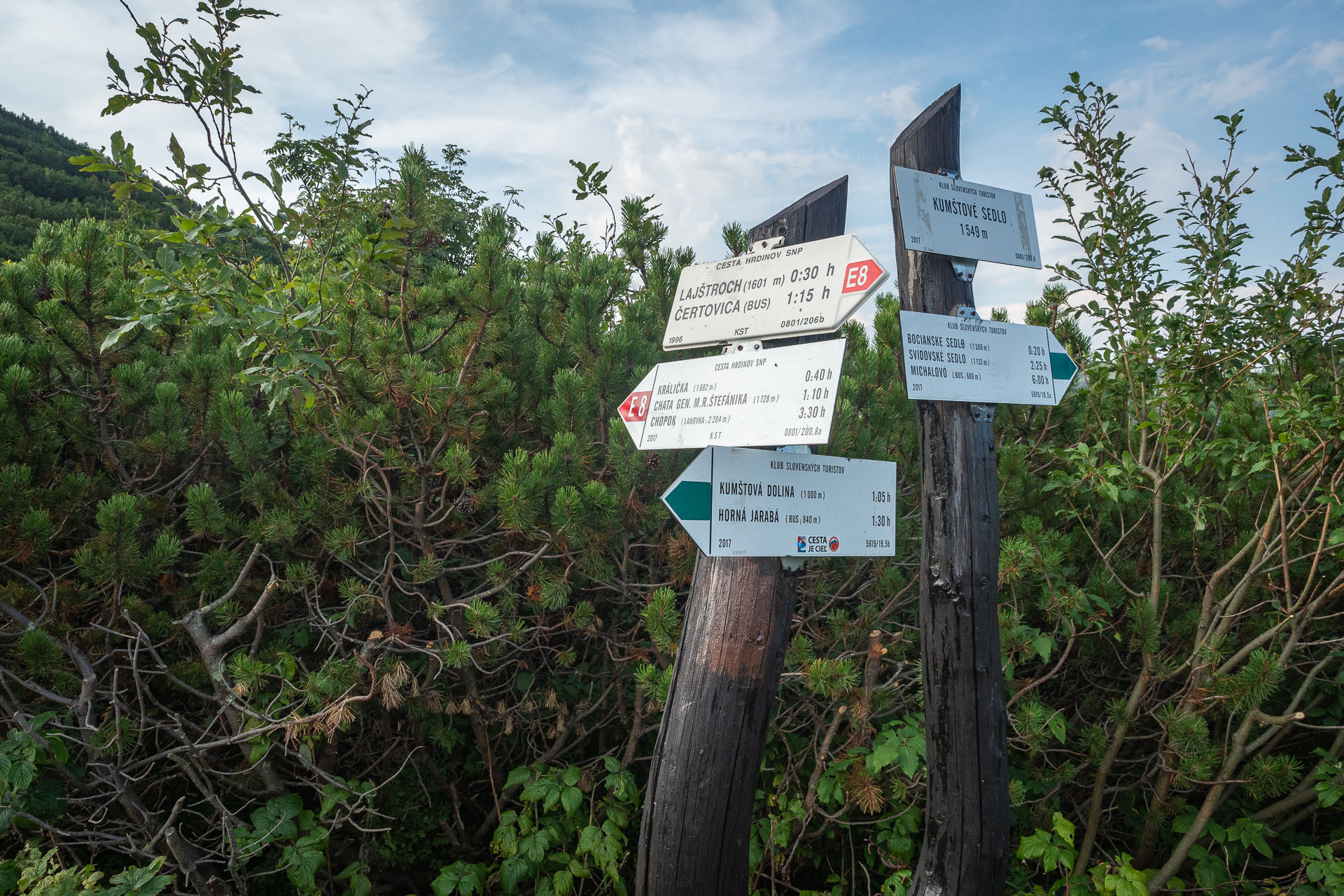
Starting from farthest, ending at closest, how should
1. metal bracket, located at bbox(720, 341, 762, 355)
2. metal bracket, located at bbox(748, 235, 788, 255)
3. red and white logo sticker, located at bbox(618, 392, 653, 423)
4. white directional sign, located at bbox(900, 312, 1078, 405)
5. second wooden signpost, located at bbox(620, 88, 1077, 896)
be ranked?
1. white directional sign, located at bbox(900, 312, 1078, 405)
2. metal bracket, located at bbox(748, 235, 788, 255)
3. red and white logo sticker, located at bbox(618, 392, 653, 423)
4. metal bracket, located at bbox(720, 341, 762, 355)
5. second wooden signpost, located at bbox(620, 88, 1077, 896)

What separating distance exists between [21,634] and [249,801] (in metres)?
1.16

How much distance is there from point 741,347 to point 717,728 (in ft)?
3.81

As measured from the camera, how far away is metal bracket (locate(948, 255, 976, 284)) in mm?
2908

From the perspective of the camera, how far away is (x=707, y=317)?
8.27 ft

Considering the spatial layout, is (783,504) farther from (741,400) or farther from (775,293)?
(775,293)

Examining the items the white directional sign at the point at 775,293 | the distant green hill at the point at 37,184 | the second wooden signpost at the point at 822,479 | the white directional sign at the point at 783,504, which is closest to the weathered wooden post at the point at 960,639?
the second wooden signpost at the point at 822,479

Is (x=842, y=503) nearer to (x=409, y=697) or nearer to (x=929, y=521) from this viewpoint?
(x=929, y=521)

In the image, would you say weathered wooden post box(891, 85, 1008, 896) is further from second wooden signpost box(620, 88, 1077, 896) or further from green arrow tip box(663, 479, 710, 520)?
green arrow tip box(663, 479, 710, 520)

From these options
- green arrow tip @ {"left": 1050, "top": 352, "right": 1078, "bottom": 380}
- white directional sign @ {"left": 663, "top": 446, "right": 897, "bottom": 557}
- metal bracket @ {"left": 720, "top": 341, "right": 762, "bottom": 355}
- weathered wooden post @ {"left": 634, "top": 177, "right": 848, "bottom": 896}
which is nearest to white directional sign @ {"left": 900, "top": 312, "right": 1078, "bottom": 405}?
green arrow tip @ {"left": 1050, "top": 352, "right": 1078, "bottom": 380}

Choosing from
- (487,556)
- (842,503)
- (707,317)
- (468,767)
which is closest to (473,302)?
(487,556)

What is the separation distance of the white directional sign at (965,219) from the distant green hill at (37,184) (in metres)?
18.5

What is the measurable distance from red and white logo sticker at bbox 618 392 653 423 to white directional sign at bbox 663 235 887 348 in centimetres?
23

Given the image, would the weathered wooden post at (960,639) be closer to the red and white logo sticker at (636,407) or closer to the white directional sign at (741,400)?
the white directional sign at (741,400)

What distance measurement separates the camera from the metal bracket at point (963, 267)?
9.54 feet
